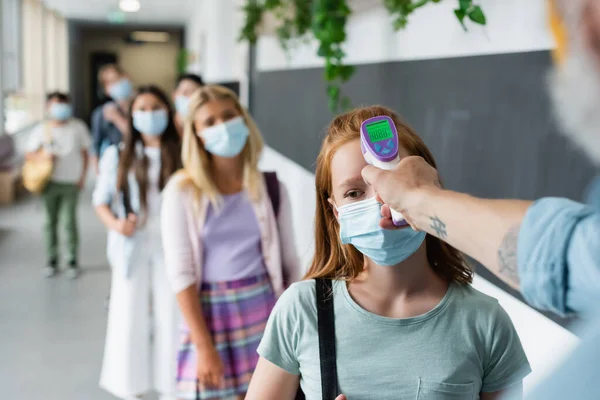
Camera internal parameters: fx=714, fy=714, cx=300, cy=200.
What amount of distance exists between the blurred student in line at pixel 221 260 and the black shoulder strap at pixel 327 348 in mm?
1180

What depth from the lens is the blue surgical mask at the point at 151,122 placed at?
11.5ft

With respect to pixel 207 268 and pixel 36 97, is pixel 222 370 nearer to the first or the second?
pixel 207 268

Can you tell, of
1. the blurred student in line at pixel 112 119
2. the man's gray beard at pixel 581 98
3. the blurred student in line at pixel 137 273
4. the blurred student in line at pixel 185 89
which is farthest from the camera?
the blurred student in line at pixel 112 119

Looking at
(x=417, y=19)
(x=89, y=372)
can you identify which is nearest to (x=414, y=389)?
(x=417, y=19)

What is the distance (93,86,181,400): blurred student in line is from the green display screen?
209cm

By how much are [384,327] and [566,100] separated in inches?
20.5

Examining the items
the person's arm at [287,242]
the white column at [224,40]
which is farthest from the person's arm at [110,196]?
the white column at [224,40]

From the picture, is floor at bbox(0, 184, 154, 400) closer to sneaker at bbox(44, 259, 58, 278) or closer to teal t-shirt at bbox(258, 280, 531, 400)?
sneaker at bbox(44, 259, 58, 278)

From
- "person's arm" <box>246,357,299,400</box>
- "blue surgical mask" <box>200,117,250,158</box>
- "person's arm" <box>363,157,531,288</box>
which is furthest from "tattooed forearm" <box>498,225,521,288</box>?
"blue surgical mask" <box>200,117,250,158</box>

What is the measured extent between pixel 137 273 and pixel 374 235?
219 cm

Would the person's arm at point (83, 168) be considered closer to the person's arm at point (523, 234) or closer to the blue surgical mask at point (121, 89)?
the blue surgical mask at point (121, 89)

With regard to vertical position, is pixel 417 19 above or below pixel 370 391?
above

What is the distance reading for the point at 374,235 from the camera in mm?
1047

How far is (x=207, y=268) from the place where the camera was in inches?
91.1
